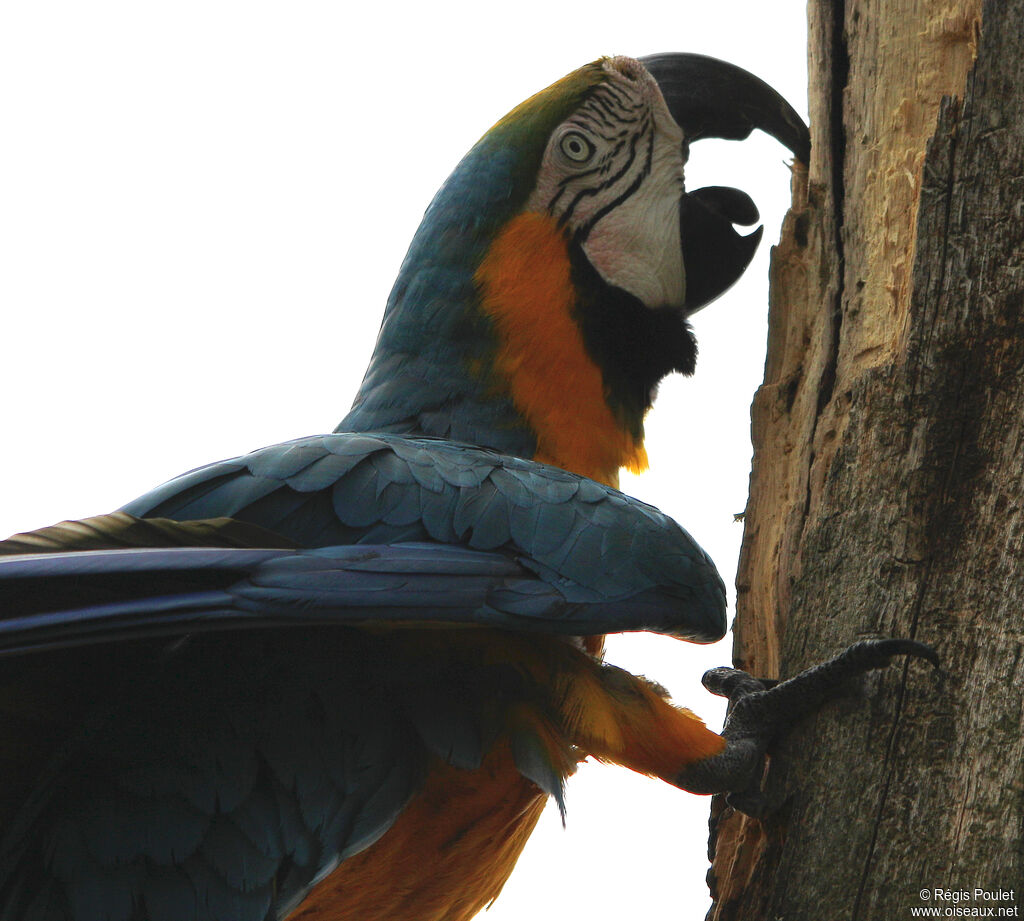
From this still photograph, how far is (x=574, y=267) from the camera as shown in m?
2.47

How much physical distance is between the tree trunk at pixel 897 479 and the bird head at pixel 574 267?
0.37 meters

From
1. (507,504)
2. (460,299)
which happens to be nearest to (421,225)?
(460,299)

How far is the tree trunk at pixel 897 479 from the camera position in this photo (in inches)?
57.4

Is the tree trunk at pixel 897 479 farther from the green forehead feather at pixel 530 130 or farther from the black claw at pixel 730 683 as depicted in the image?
the green forehead feather at pixel 530 130

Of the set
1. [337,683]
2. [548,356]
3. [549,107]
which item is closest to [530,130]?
[549,107]

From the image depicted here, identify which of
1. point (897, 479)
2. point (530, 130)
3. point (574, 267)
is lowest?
point (897, 479)

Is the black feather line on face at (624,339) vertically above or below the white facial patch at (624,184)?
below

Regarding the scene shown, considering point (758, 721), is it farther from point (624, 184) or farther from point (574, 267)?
point (624, 184)

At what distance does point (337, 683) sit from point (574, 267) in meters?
1.16

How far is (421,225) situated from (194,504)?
1.13 meters

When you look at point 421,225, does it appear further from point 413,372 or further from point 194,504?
point 194,504

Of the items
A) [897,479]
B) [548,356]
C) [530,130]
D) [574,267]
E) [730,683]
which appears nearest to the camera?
[897,479]

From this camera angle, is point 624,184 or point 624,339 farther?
point 624,184

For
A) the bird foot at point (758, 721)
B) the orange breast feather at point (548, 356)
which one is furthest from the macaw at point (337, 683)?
the orange breast feather at point (548, 356)
